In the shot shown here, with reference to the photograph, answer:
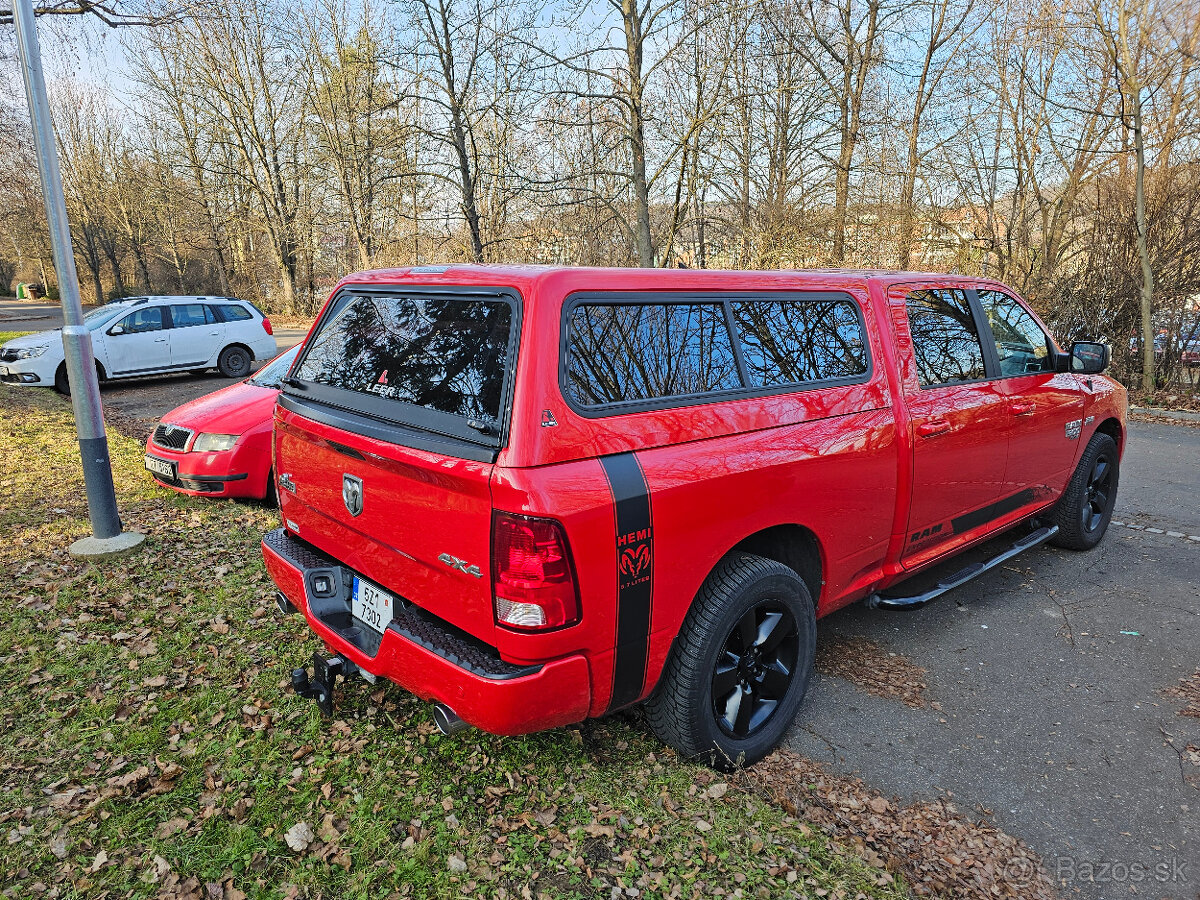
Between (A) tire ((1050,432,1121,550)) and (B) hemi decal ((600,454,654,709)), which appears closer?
(B) hemi decal ((600,454,654,709))

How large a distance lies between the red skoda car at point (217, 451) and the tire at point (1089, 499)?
614 cm

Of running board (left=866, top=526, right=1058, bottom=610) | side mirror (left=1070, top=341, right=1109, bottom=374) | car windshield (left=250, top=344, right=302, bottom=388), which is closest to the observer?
running board (left=866, top=526, right=1058, bottom=610)

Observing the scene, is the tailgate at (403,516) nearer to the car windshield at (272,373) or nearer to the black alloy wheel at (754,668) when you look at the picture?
the black alloy wheel at (754,668)

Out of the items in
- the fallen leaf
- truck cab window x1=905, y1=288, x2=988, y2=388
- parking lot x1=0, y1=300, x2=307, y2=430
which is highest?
truck cab window x1=905, y1=288, x2=988, y2=388

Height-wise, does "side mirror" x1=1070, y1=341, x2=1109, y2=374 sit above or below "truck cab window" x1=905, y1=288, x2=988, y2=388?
below

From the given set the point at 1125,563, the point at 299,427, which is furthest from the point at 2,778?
the point at 1125,563

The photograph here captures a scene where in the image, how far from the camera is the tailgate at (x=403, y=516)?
228cm

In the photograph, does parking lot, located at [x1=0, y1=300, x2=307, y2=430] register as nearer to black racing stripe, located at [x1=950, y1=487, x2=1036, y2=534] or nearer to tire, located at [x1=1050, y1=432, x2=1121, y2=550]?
black racing stripe, located at [x1=950, y1=487, x2=1036, y2=534]

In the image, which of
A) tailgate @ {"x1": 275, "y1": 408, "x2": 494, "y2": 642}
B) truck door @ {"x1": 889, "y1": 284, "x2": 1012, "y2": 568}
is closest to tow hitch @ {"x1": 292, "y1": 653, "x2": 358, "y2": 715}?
tailgate @ {"x1": 275, "y1": 408, "x2": 494, "y2": 642}

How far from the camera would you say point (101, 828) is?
8.25 feet

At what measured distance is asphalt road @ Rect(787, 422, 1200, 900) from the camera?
2.65 meters

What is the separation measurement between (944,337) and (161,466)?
6040 mm

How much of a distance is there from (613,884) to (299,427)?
213 cm

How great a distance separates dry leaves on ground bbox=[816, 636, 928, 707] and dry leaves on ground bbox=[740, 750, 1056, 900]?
0.78 meters
